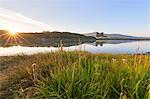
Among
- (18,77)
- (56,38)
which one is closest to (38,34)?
(56,38)

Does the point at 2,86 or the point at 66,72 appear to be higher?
the point at 66,72

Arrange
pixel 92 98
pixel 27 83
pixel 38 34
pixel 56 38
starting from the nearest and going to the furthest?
pixel 92 98
pixel 27 83
pixel 56 38
pixel 38 34

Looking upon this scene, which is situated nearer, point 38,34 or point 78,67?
point 78,67

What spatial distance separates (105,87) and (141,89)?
62 centimetres

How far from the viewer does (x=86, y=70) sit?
19.1ft

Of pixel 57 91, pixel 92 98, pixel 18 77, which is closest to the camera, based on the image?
pixel 92 98

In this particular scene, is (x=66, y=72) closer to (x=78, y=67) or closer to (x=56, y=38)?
(x=78, y=67)

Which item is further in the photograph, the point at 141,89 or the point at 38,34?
the point at 38,34

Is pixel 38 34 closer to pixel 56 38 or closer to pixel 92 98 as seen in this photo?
pixel 56 38

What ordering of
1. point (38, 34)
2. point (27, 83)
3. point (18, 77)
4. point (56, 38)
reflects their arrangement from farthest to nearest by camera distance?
point (38, 34) → point (56, 38) → point (18, 77) → point (27, 83)

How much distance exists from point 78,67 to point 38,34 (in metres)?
42.2

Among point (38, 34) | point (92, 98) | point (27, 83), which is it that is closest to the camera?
point (92, 98)

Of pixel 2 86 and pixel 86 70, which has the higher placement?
pixel 86 70

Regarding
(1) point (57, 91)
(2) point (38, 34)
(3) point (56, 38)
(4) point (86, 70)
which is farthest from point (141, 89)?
(2) point (38, 34)
